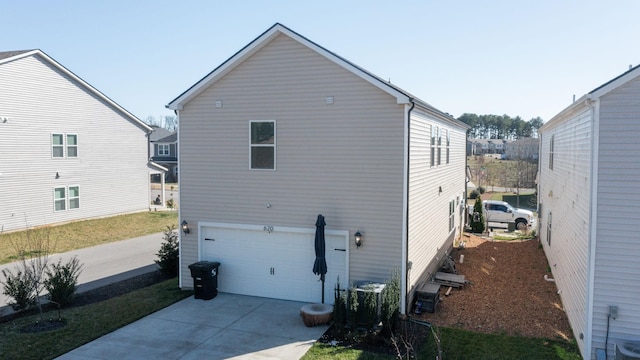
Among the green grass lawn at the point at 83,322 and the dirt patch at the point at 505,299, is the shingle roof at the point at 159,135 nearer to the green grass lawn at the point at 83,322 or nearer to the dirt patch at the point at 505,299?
the green grass lawn at the point at 83,322

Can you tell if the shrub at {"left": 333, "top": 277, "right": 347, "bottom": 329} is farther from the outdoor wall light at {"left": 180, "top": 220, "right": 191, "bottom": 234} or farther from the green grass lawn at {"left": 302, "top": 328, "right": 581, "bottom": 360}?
the outdoor wall light at {"left": 180, "top": 220, "right": 191, "bottom": 234}

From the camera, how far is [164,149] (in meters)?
57.3

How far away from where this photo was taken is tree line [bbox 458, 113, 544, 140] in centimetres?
9612

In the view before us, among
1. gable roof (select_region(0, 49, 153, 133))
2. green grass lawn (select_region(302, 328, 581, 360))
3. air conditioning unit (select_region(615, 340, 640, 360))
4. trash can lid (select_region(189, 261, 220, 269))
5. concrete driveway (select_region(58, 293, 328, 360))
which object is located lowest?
concrete driveway (select_region(58, 293, 328, 360))

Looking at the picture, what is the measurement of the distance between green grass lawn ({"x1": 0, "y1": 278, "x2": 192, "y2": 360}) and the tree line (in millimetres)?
88973

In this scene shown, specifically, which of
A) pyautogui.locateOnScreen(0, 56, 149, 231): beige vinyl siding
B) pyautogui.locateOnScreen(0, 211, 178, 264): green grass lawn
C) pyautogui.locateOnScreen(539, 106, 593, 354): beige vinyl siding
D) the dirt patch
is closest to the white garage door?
the dirt patch

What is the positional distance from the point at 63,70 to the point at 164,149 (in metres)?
32.2

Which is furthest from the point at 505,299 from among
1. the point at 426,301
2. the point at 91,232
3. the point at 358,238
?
the point at 91,232

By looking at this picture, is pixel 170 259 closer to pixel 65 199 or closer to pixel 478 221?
pixel 65 199

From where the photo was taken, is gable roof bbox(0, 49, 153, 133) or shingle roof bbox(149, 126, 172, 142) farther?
shingle roof bbox(149, 126, 172, 142)

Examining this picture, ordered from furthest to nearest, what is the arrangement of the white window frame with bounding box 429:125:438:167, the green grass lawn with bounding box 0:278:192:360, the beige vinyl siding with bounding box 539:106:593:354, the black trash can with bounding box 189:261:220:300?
the white window frame with bounding box 429:125:438:167 → the black trash can with bounding box 189:261:220:300 → the green grass lawn with bounding box 0:278:192:360 → the beige vinyl siding with bounding box 539:106:593:354

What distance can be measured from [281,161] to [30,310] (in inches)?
312

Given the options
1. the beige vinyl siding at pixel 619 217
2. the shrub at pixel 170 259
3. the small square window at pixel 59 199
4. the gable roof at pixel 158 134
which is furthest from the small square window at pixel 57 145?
the gable roof at pixel 158 134

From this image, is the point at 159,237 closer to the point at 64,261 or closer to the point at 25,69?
the point at 64,261
